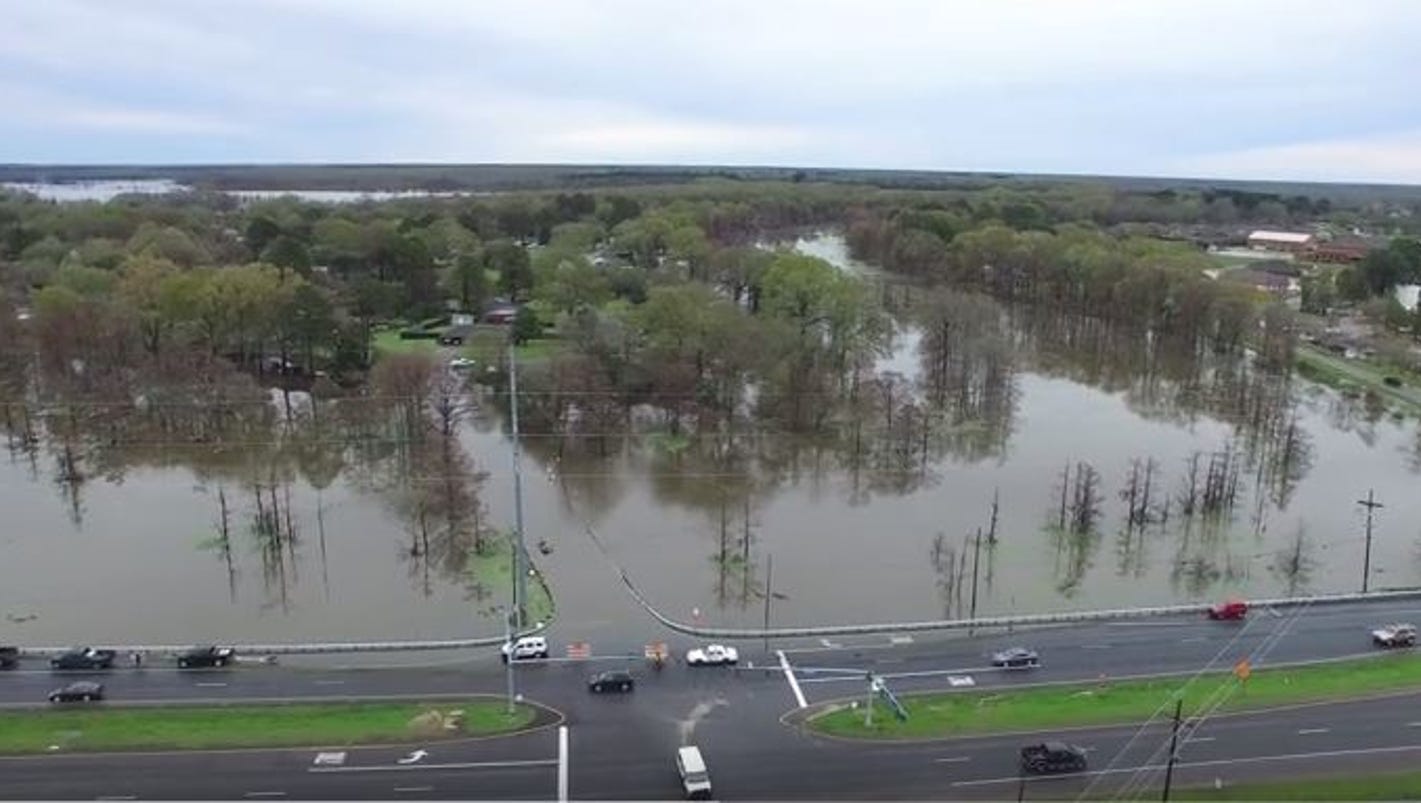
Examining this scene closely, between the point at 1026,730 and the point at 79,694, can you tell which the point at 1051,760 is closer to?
the point at 1026,730

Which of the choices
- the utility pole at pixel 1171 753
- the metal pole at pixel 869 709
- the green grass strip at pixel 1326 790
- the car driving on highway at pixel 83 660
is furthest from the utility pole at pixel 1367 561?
the car driving on highway at pixel 83 660

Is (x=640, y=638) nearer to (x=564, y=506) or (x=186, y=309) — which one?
(x=564, y=506)

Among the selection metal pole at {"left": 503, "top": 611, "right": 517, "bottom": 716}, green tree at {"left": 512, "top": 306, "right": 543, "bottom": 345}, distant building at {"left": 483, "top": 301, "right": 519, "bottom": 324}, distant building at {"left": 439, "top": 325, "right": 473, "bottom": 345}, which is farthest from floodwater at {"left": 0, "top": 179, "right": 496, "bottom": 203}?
metal pole at {"left": 503, "top": 611, "right": 517, "bottom": 716}

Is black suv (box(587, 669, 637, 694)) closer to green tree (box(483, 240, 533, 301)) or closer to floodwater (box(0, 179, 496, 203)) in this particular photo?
green tree (box(483, 240, 533, 301))

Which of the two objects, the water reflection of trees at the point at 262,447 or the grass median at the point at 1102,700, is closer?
the grass median at the point at 1102,700

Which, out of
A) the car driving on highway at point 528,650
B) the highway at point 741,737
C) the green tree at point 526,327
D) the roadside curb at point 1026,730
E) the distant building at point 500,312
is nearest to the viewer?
the highway at point 741,737

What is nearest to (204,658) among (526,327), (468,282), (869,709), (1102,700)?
(869,709)

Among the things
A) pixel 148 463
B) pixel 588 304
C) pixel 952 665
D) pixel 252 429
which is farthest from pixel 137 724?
pixel 588 304

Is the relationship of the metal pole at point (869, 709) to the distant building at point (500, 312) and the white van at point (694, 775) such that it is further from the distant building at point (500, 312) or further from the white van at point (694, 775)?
the distant building at point (500, 312)
